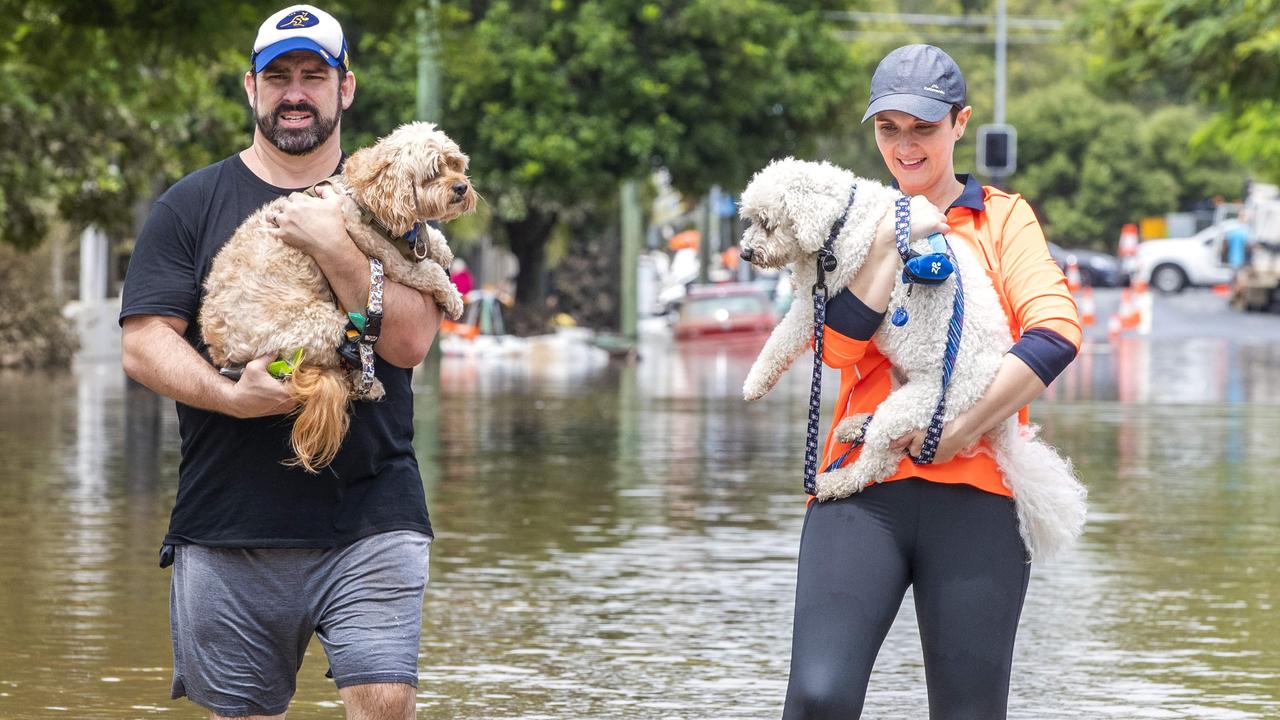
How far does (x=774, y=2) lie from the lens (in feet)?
120

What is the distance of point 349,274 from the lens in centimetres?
414

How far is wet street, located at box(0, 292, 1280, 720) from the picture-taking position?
711 cm

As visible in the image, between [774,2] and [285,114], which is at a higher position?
[774,2]

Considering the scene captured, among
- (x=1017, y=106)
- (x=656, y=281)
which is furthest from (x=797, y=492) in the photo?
(x=1017, y=106)

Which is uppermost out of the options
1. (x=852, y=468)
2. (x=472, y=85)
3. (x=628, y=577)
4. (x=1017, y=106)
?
(x=1017, y=106)

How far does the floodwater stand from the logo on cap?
3.03 meters

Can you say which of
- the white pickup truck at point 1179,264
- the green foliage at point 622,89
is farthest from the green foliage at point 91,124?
the white pickup truck at point 1179,264

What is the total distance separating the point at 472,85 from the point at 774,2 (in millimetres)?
5797

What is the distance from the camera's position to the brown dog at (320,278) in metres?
4.07

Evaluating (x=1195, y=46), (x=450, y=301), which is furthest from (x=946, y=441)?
(x=1195, y=46)

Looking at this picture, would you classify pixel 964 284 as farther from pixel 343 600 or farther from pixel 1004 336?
pixel 343 600

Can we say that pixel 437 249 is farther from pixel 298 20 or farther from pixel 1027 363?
pixel 1027 363

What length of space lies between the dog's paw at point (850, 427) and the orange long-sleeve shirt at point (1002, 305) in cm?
2

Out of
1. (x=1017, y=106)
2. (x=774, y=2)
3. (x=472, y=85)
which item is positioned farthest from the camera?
(x=1017, y=106)
